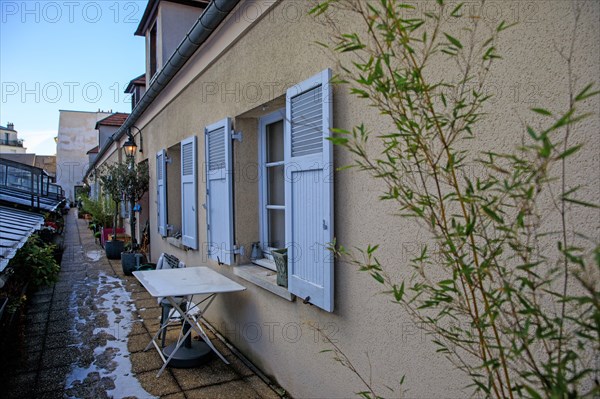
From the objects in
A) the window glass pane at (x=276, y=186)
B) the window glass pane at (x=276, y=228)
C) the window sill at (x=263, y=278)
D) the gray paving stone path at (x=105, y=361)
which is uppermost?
the window glass pane at (x=276, y=186)

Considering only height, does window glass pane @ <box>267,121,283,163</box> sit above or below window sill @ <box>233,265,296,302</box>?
above

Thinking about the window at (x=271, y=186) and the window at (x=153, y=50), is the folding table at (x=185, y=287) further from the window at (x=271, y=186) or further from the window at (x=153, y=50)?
the window at (x=153, y=50)

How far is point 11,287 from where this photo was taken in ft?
14.9

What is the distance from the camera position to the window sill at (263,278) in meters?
3.37

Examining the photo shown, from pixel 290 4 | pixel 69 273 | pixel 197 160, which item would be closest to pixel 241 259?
pixel 197 160

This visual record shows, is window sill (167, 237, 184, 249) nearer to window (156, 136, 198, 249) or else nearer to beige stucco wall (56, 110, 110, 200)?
window (156, 136, 198, 249)

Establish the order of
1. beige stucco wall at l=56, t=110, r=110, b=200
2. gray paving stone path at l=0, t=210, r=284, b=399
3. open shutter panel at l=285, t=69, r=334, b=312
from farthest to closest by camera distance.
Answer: beige stucco wall at l=56, t=110, r=110, b=200 < gray paving stone path at l=0, t=210, r=284, b=399 < open shutter panel at l=285, t=69, r=334, b=312

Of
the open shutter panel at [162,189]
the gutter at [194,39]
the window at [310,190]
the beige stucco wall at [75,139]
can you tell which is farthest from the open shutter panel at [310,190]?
the beige stucco wall at [75,139]

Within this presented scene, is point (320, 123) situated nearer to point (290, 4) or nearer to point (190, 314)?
point (290, 4)

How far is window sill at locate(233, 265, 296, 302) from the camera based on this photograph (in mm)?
3365

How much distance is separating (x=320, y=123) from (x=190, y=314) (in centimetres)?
261

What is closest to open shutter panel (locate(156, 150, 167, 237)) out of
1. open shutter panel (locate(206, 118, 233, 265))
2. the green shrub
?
the green shrub

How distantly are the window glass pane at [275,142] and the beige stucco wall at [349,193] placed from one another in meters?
0.18

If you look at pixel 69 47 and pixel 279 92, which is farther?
pixel 69 47
